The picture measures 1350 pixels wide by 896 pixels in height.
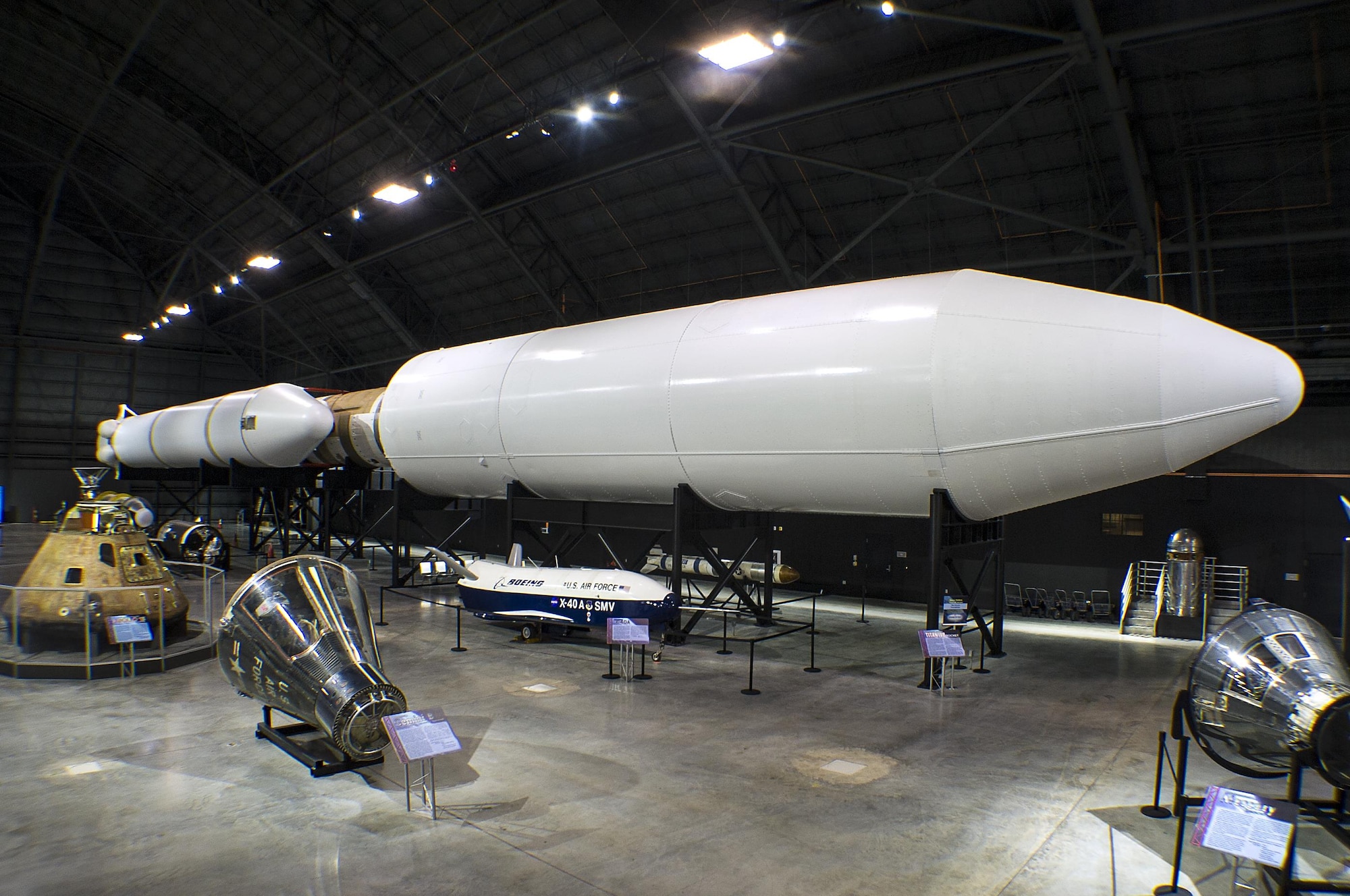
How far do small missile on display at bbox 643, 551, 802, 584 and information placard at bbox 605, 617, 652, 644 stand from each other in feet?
17.1

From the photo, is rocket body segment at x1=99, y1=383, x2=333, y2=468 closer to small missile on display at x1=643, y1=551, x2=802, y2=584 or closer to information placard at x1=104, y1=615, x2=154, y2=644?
information placard at x1=104, y1=615, x2=154, y2=644

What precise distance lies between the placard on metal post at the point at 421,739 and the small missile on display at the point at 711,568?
357 inches

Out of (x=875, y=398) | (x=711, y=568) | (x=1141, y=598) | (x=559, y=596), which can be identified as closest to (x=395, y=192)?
(x=711, y=568)

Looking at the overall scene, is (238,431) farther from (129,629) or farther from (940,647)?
(940,647)

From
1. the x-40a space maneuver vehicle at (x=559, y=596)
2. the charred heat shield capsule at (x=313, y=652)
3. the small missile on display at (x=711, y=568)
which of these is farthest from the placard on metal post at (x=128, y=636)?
the small missile on display at (x=711, y=568)

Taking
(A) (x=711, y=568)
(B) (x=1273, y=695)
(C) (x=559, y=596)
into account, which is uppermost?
(B) (x=1273, y=695)

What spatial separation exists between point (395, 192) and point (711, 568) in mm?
11388

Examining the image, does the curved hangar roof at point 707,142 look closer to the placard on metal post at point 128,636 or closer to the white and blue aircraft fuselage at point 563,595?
the white and blue aircraft fuselage at point 563,595

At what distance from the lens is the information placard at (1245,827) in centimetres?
381

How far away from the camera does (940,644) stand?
29.0 ft

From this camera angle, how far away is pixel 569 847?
5.09 meters

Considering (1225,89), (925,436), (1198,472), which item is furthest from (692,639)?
(1225,89)

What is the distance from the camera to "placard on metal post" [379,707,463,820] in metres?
5.25

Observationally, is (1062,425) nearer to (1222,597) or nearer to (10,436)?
(1222,597)
